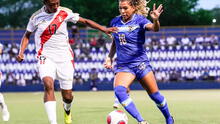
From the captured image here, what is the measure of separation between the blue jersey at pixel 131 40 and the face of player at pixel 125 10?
0.26 ft

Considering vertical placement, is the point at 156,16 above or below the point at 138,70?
above

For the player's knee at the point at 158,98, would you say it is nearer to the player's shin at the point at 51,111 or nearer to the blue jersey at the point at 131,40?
the blue jersey at the point at 131,40

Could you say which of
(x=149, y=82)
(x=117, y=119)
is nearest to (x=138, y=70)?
(x=149, y=82)

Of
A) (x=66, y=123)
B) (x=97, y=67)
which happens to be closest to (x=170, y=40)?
(x=97, y=67)

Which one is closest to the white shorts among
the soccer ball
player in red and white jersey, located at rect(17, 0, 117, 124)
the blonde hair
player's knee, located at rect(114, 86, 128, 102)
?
player in red and white jersey, located at rect(17, 0, 117, 124)

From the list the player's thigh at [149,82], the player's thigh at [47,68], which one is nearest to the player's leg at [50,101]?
the player's thigh at [47,68]

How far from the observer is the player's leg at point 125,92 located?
9711mm

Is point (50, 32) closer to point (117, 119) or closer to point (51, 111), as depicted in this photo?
point (51, 111)

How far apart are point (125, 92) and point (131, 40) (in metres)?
0.92

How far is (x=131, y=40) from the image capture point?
10102mm

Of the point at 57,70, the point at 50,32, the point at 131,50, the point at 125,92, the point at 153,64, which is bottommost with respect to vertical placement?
the point at 153,64

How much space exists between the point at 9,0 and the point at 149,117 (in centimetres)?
4931

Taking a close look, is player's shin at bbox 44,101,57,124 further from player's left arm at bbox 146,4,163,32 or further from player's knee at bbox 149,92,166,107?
player's left arm at bbox 146,4,163,32

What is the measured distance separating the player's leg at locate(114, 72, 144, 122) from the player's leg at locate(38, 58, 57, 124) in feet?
3.62
